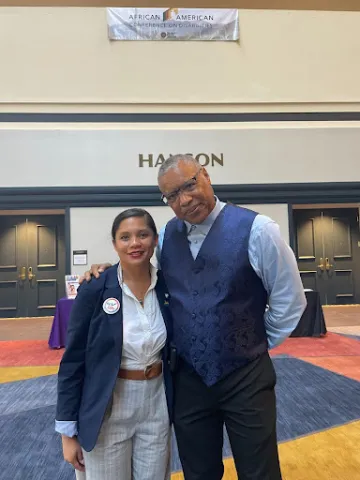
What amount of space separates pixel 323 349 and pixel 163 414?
4.22 m

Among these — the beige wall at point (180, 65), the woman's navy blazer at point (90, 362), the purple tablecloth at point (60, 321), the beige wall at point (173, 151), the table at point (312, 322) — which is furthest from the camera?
the beige wall at point (180, 65)

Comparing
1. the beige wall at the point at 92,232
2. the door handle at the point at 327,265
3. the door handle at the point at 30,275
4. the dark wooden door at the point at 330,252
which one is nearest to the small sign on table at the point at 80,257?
the beige wall at the point at 92,232

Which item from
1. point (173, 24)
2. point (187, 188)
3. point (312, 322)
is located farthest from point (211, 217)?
point (173, 24)

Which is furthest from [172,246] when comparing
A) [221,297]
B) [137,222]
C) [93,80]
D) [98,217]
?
[93,80]

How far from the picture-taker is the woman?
4.01ft

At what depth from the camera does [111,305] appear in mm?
1242

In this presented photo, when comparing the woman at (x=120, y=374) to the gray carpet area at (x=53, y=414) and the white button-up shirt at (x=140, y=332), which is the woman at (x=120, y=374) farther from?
the gray carpet area at (x=53, y=414)

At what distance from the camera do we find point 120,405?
1.25m

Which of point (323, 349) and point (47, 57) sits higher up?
point (47, 57)

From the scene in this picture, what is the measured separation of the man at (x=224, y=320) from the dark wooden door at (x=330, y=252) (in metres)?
8.59

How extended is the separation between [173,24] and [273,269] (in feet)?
23.5

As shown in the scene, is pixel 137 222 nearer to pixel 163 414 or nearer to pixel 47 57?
pixel 163 414

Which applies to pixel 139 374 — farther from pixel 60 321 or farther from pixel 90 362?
pixel 60 321

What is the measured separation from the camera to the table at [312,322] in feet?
18.5
